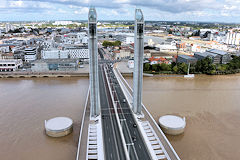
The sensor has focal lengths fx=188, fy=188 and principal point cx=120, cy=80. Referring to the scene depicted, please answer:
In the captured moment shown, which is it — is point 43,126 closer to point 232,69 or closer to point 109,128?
point 109,128

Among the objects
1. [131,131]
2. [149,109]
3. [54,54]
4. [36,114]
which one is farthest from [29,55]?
[131,131]

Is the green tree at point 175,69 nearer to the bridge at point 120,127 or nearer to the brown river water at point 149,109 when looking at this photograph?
the brown river water at point 149,109

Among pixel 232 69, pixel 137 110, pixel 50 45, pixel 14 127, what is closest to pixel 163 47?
pixel 232 69

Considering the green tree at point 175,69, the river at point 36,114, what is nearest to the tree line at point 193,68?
the green tree at point 175,69

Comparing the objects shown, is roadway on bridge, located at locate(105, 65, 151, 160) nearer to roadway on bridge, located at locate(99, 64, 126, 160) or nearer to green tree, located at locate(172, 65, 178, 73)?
roadway on bridge, located at locate(99, 64, 126, 160)

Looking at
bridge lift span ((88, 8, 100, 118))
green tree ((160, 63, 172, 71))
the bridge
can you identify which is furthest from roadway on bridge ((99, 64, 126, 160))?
green tree ((160, 63, 172, 71))

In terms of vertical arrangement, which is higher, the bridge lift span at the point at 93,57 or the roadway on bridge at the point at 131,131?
the bridge lift span at the point at 93,57
